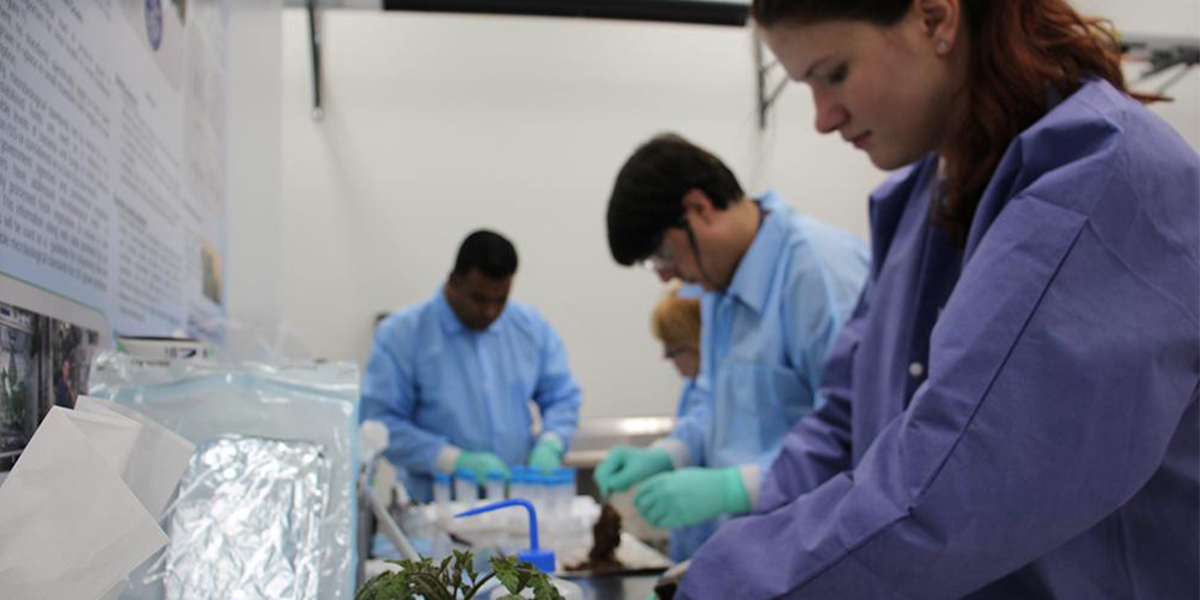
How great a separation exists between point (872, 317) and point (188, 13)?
109 centimetres

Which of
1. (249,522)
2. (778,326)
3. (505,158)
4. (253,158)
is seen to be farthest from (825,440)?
(505,158)

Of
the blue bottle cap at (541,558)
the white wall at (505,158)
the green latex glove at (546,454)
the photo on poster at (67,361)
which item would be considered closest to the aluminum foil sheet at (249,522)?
the photo on poster at (67,361)

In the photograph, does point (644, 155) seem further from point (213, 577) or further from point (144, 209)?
point (213, 577)

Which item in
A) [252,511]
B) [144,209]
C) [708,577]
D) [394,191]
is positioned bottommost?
[708,577]

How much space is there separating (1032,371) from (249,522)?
66 cm

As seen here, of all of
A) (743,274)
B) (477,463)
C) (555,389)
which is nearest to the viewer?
(743,274)

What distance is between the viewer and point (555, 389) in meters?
3.27

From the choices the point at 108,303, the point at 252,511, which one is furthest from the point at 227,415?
the point at 108,303

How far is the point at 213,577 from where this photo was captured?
632 mm

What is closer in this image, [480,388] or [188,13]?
[188,13]

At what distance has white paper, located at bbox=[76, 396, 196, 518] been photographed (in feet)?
1.73

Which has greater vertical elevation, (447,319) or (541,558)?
(447,319)

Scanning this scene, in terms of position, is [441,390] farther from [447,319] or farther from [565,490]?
[565,490]

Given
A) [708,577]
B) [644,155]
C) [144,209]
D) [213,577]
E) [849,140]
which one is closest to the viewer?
[213,577]
